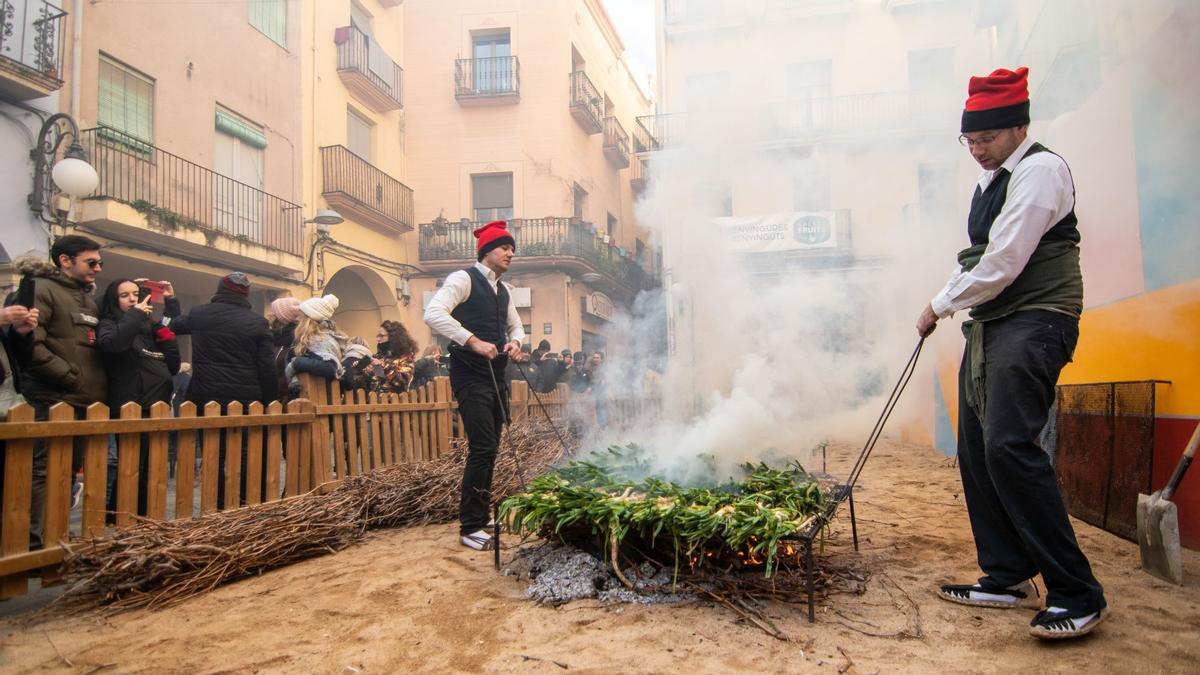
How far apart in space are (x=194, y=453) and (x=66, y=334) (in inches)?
36.5

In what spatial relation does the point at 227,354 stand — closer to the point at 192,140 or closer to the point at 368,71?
the point at 192,140

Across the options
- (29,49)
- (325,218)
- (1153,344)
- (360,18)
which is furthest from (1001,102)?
(360,18)

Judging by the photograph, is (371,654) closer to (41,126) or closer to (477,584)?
(477,584)

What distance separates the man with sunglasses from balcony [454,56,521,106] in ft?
48.4

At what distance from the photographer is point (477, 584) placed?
3.12m

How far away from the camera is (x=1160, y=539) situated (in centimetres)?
288

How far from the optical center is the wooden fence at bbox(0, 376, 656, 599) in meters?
2.98

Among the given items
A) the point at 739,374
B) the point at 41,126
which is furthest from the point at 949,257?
the point at 41,126

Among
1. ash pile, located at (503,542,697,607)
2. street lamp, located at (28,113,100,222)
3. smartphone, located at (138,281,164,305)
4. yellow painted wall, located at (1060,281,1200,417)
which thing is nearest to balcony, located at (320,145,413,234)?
street lamp, located at (28,113,100,222)

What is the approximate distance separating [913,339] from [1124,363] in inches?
146

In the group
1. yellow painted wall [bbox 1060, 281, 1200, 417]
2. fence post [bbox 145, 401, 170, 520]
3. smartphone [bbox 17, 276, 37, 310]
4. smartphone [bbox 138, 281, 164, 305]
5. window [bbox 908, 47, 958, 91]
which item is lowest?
fence post [bbox 145, 401, 170, 520]

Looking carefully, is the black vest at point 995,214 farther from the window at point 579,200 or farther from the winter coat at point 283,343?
the window at point 579,200

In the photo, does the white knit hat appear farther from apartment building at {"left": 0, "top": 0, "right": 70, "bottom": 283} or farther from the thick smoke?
apartment building at {"left": 0, "top": 0, "right": 70, "bottom": 283}

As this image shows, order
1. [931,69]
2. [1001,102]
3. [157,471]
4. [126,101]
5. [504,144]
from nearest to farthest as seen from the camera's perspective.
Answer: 1. [1001,102]
2. [157,471]
3. [931,69]
4. [126,101]
5. [504,144]
